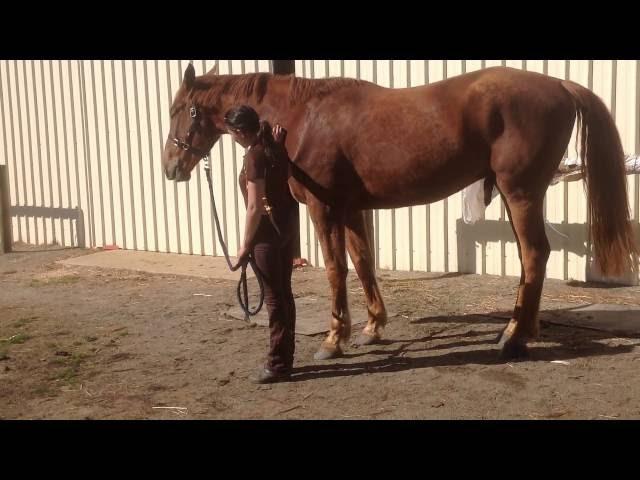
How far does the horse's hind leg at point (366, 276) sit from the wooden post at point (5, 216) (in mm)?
5849

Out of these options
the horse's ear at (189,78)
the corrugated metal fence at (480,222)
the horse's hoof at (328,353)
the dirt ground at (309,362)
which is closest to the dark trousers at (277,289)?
the dirt ground at (309,362)

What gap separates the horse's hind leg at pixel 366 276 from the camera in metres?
5.58

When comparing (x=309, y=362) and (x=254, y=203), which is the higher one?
(x=254, y=203)

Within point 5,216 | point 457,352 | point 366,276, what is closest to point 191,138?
point 366,276

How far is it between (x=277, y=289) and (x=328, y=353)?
2.64ft

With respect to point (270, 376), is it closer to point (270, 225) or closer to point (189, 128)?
point (270, 225)

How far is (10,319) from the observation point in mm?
6586

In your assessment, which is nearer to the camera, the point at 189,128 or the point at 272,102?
the point at 272,102

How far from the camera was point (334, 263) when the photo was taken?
527cm

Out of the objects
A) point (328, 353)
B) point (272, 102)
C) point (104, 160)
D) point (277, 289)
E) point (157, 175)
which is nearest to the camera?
point (277, 289)

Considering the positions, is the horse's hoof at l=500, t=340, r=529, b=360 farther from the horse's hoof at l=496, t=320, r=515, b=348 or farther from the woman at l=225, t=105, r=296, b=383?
the woman at l=225, t=105, r=296, b=383

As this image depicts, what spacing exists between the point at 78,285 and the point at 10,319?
1364 mm

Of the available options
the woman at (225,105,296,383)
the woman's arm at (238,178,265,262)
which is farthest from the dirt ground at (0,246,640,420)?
the woman's arm at (238,178,265,262)

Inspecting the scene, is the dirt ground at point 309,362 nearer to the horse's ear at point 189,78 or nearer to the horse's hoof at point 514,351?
the horse's hoof at point 514,351
